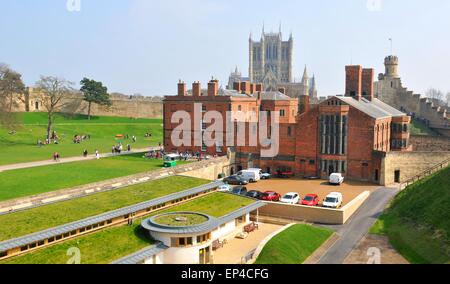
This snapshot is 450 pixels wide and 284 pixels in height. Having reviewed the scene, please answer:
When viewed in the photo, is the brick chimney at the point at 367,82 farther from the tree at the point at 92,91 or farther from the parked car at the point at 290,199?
the tree at the point at 92,91

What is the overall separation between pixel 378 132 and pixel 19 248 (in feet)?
129

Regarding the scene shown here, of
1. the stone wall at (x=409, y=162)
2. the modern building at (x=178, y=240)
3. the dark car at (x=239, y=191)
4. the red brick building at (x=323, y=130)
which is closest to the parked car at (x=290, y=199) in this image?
the dark car at (x=239, y=191)

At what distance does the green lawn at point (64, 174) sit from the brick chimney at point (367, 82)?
26.7 metres

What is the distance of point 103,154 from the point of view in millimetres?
53938

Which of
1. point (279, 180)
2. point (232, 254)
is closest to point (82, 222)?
point (232, 254)

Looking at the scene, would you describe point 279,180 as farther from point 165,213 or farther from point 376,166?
point 165,213

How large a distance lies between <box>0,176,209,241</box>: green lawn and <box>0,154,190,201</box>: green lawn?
524 centimetres

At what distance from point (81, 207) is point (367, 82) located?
43684 millimetres

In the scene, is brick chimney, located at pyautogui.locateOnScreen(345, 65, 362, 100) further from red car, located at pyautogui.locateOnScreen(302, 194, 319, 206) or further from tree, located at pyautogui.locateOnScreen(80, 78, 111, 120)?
tree, located at pyautogui.locateOnScreen(80, 78, 111, 120)

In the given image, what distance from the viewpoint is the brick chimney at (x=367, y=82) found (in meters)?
59.6

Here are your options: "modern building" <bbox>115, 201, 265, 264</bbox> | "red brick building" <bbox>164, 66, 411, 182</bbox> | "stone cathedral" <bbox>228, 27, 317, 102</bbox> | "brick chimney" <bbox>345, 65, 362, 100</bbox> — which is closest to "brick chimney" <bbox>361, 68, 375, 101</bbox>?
"red brick building" <bbox>164, 66, 411, 182</bbox>

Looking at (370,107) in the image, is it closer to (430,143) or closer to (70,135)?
(430,143)

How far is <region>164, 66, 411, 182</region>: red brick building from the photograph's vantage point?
160ft

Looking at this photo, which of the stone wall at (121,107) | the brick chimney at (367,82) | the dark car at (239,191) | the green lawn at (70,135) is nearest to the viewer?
the dark car at (239,191)
